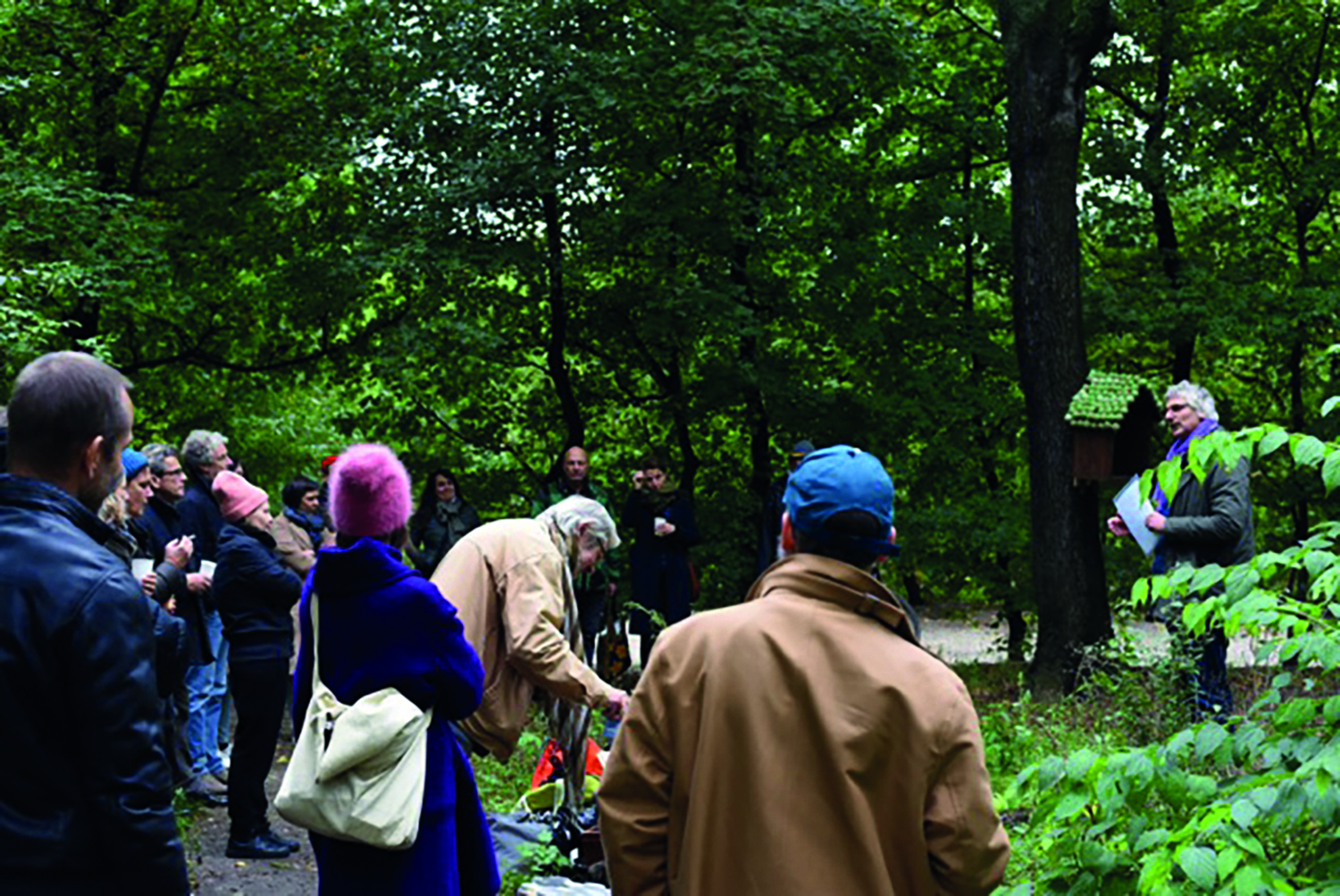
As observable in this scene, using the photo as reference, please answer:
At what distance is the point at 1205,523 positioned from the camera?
910 cm

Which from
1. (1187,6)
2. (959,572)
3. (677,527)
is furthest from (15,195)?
(1187,6)

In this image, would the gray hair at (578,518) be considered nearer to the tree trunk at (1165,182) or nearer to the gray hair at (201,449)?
the gray hair at (201,449)

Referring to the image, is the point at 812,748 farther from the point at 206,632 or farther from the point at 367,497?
the point at 206,632

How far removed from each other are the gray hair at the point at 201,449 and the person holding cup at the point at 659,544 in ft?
18.4

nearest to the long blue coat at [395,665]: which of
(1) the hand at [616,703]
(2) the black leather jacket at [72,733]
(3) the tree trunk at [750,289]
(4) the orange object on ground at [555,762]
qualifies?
(1) the hand at [616,703]

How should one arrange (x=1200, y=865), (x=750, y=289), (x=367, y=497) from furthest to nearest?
1. (x=750, y=289)
2. (x=367, y=497)
3. (x=1200, y=865)

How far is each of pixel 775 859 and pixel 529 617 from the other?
2.89 meters

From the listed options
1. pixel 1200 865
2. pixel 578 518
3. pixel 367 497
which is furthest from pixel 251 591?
pixel 1200 865

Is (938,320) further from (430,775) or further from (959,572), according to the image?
(430,775)

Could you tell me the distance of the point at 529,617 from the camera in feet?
19.9

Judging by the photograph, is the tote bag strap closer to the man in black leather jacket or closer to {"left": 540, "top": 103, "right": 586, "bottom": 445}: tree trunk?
the man in black leather jacket

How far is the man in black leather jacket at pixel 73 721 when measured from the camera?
3.10 m

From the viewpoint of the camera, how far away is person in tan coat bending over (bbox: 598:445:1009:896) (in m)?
3.25

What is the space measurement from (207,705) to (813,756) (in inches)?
282
